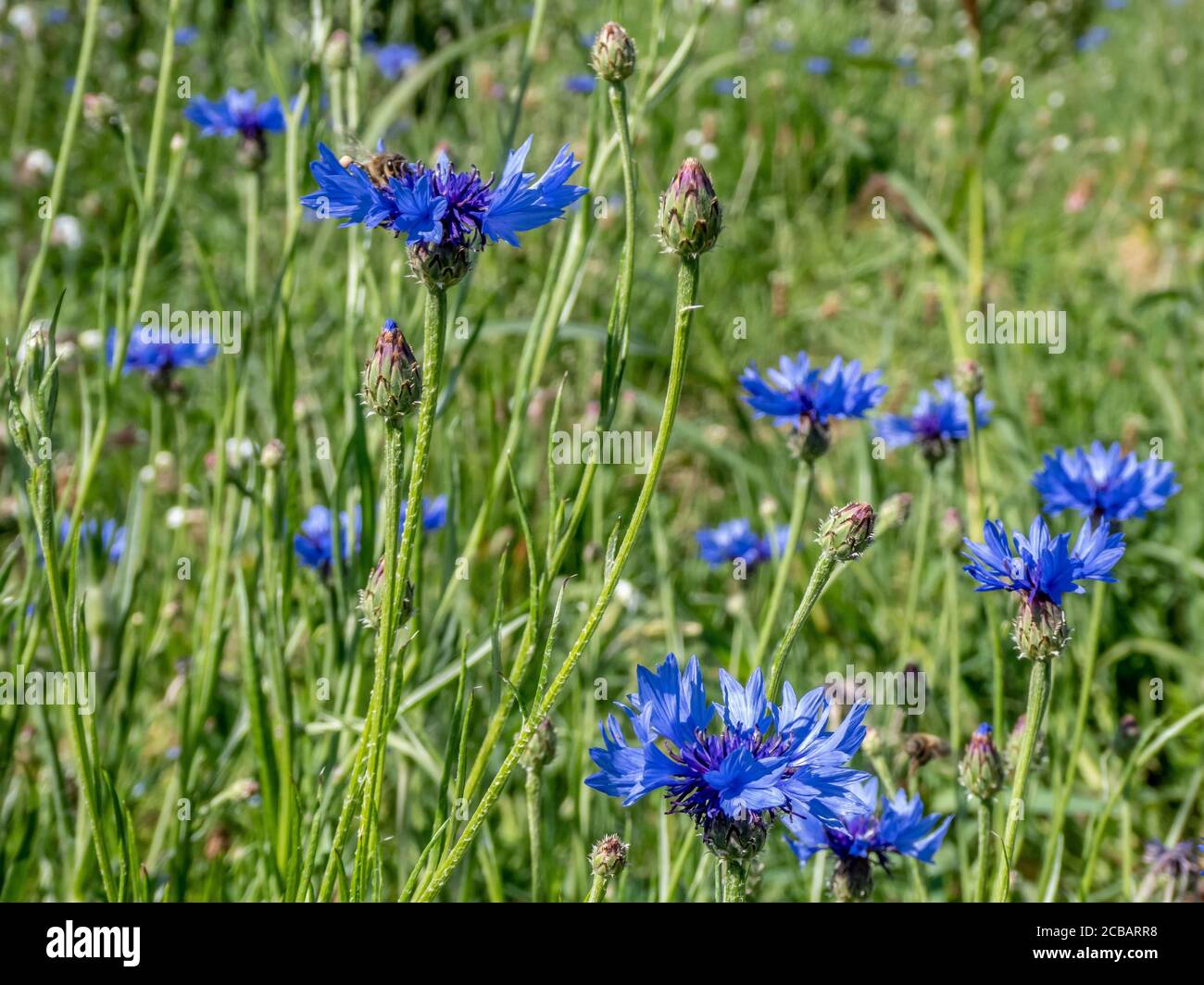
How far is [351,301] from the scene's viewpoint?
4.87 ft

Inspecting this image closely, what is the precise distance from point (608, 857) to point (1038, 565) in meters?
0.40

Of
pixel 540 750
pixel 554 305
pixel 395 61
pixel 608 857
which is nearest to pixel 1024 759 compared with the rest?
pixel 608 857

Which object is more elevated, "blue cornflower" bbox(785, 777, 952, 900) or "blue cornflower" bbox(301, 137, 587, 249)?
"blue cornflower" bbox(301, 137, 587, 249)

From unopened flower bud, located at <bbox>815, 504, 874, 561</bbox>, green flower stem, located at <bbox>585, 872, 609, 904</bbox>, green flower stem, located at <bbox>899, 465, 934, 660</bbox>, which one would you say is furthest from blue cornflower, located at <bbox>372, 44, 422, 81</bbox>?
green flower stem, located at <bbox>585, 872, 609, 904</bbox>

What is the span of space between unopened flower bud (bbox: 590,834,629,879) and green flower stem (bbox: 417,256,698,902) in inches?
3.5

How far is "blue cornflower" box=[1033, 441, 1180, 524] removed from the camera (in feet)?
4.67

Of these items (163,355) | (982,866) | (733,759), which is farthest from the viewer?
(163,355)

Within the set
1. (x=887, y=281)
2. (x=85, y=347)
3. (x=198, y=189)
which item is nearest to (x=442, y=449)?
(x=85, y=347)

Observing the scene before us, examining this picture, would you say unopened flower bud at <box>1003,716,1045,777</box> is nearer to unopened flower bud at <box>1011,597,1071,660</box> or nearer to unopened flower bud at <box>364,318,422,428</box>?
unopened flower bud at <box>1011,597,1071,660</box>

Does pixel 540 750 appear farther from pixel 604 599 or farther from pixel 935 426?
pixel 935 426

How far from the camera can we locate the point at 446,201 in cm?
87

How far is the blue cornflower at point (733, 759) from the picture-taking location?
0.80 meters

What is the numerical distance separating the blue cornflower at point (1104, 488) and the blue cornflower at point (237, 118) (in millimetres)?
1174
